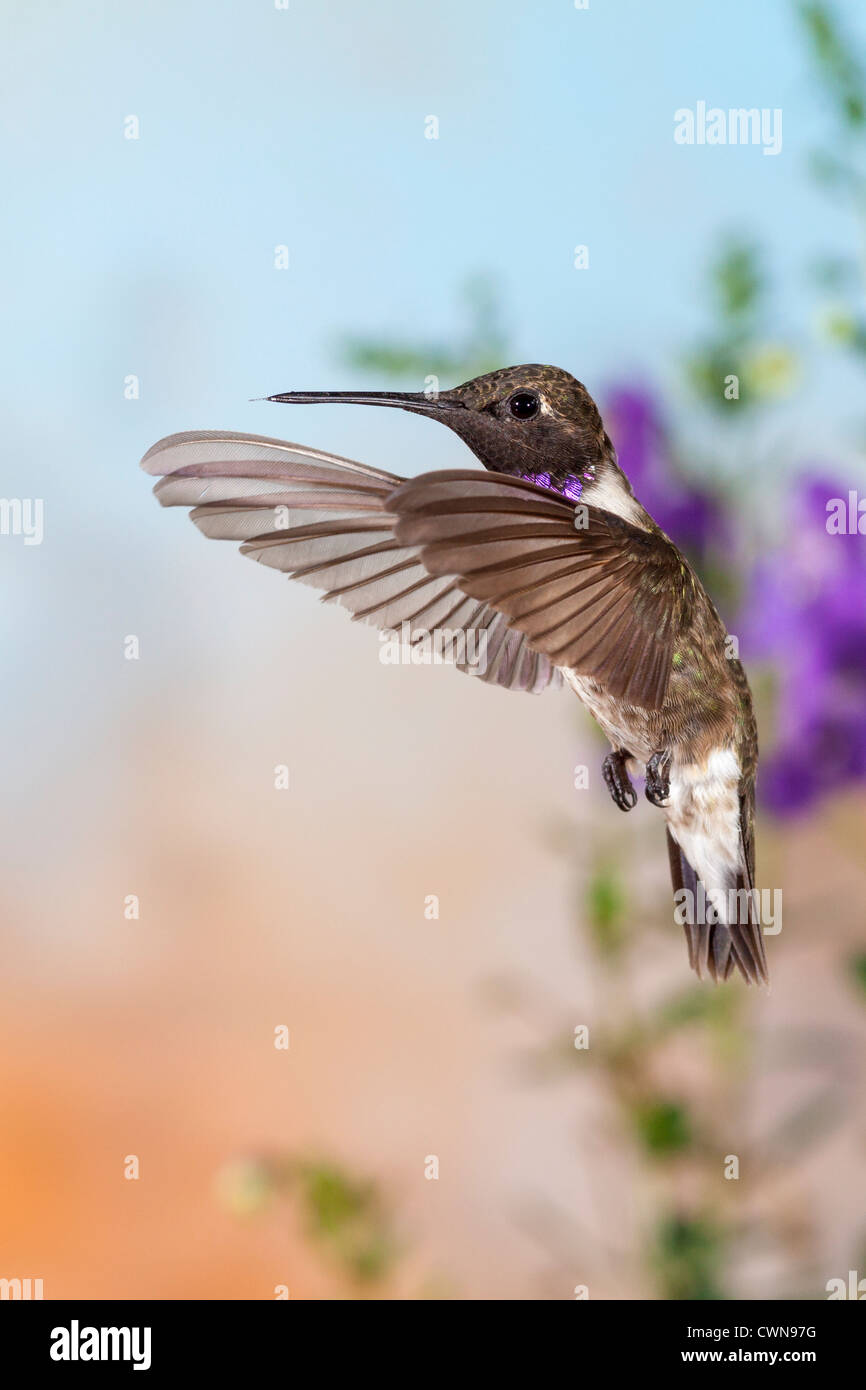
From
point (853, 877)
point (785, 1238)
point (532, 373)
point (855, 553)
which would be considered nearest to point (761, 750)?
point (855, 553)

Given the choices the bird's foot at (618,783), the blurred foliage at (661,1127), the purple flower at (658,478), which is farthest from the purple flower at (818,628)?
the bird's foot at (618,783)

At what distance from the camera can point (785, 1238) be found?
131 cm

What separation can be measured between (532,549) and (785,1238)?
3.53ft

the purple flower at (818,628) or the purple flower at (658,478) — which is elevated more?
the purple flower at (658,478)

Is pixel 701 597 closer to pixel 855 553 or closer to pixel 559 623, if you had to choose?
pixel 559 623

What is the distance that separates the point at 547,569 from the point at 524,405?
11 centimetres

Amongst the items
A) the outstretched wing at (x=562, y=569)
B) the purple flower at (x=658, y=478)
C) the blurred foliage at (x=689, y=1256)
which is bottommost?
the blurred foliage at (x=689, y=1256)

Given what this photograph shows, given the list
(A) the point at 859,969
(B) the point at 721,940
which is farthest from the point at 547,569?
(A) the point at 859,969

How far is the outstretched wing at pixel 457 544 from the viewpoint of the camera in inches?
17.7

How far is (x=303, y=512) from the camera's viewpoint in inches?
24.2

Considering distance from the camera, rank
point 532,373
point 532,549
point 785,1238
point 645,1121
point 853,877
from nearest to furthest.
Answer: point 532,549 → point 532,373 → point 645,1121 → point 785,1238 → point 853,877

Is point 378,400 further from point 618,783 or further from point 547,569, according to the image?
point 618,783

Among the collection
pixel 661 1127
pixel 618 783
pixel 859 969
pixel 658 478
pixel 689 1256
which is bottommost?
pixel 689 1256

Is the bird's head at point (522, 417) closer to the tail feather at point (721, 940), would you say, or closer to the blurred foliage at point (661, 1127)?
the tail feather at point (721, 940)
